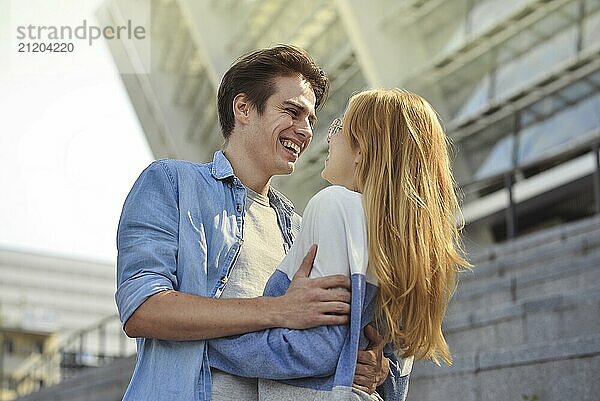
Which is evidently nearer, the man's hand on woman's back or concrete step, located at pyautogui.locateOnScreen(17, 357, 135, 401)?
the man's hand on woman's back

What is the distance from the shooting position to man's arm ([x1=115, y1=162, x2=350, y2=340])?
2.59 m

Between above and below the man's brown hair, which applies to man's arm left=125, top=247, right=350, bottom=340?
below

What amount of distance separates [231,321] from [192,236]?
0.93 ft

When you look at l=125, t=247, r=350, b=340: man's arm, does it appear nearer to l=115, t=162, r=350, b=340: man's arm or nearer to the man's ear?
l=115, t=162, r=350, b=340: man's arm

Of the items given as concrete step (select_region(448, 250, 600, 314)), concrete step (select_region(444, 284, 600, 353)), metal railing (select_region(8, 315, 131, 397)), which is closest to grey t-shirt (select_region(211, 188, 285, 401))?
concrete step (select_region(444, 284, 600, 353))

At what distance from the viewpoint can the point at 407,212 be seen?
2680 millimetres

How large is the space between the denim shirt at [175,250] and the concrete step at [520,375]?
7.62 ft

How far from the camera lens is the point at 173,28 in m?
30.7

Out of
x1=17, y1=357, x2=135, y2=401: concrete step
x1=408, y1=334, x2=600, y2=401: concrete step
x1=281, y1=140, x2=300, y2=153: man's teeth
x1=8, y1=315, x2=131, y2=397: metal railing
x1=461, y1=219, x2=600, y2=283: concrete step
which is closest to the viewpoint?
x1=281, y1=140, x2=300, y2=153: man's teeth

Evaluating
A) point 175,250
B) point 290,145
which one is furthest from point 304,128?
point 175,250

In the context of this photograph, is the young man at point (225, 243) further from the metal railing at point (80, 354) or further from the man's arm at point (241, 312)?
the metal railing at point (80, 354)

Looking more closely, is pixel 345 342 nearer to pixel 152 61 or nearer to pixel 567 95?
pixel 567 95

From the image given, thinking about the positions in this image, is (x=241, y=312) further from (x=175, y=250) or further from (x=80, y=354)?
(x=80, y=354)

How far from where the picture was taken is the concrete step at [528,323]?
5.40 m
